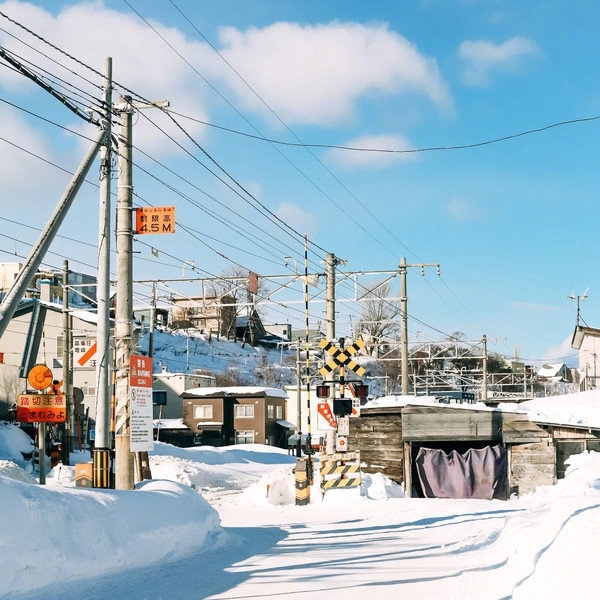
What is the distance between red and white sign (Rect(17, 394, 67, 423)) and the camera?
18328 mm

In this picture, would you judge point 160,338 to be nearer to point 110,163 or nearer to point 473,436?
point 473,436

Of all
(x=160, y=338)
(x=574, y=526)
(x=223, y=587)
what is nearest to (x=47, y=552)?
(x=223, y=587)

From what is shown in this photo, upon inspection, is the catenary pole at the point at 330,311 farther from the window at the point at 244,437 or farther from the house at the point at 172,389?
the house at the point at 172,389

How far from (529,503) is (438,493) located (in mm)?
5811

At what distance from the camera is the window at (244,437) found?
73.1 meters

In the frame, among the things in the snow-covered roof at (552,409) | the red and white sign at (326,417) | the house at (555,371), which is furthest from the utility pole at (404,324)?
the house at (555,371)

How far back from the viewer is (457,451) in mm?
29922

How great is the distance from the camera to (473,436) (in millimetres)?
28656

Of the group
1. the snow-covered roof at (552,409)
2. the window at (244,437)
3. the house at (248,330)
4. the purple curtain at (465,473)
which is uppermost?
the house at (248,330)

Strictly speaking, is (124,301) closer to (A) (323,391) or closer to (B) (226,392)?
(A) (323,391)

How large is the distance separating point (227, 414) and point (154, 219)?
189 feet

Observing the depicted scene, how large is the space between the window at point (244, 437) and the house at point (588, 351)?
Answer: 27900mm

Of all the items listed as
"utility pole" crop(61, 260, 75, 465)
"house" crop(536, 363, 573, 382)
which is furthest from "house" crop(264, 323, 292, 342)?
"utility pole" crop(61, 260, 75, 465)

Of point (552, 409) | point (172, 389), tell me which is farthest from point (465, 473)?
point (172, 389)
